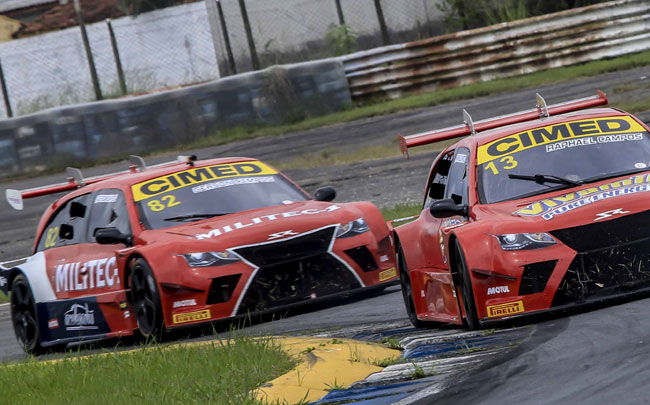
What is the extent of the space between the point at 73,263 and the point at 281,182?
1.95m

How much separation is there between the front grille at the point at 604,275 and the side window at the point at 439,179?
181 cm

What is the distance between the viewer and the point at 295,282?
9.95 meters

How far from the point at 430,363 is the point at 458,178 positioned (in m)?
2.23

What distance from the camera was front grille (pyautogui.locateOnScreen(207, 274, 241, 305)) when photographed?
9641mm

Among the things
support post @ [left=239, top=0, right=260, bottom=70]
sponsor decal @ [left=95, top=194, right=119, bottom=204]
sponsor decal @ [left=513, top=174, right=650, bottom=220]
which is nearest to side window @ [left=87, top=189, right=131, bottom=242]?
sponsor decal @ [left=95, top=194, right=119, bottom=204]

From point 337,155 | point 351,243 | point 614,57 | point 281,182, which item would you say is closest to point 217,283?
point 351,243

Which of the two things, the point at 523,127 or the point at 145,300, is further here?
the point at 145,300

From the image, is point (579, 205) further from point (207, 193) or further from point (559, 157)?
point (207, 193)

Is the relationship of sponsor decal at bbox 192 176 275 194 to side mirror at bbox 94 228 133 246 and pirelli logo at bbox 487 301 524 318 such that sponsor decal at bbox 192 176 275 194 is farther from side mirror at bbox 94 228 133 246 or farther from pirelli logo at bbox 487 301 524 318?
pirelli logo at bbox 487 301 524 318

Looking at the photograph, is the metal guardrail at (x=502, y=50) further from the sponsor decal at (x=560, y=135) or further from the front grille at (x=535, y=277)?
the front grille at (x=535, y=277)

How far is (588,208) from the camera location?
7266 millimetres

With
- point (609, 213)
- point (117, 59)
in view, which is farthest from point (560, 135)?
point (117, 59)

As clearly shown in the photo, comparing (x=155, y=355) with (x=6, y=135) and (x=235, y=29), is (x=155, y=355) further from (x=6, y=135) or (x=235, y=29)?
(x=235, y=29)

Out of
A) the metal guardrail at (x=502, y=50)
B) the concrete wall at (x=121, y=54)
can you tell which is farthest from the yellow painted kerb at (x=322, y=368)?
the concrete wall at (x=121, y=54)
